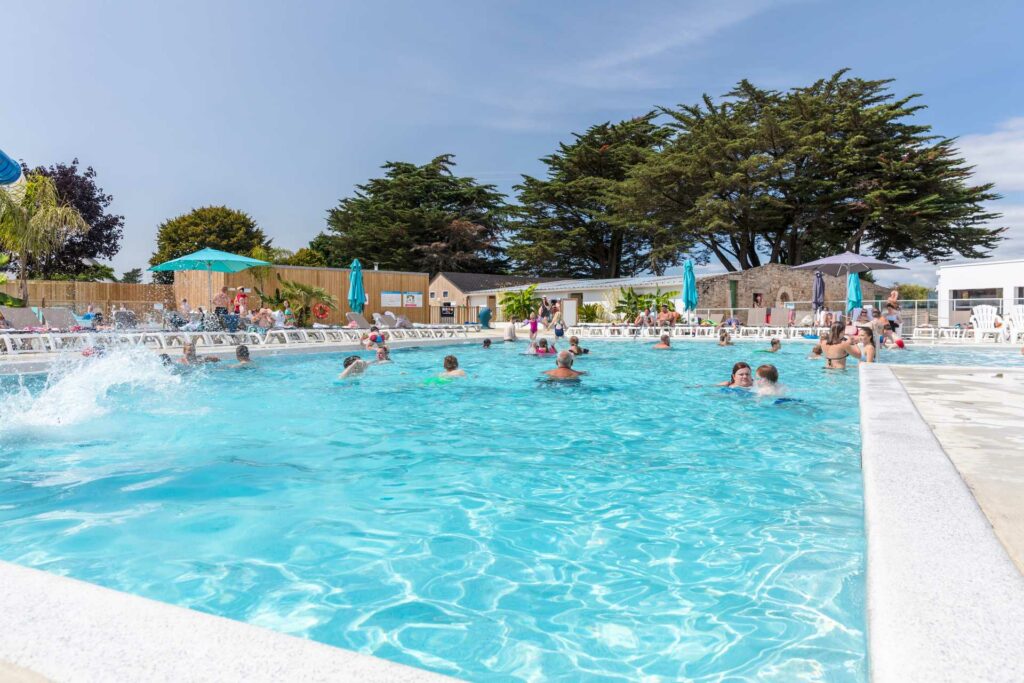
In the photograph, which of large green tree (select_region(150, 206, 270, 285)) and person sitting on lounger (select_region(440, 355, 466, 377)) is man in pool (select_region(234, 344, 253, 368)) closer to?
person sitting on lounger (select_region(440, 355, 466, 377))

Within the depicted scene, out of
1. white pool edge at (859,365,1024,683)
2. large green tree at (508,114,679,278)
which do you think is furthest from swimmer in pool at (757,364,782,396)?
large green tree at (508,114,679,278)

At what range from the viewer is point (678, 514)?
13.7 ft

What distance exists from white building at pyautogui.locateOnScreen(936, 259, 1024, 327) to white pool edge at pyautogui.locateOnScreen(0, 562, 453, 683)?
27366mm

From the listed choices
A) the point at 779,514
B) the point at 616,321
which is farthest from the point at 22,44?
the point at 616,321

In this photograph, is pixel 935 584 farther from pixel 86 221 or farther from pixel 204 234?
pixel 204 234

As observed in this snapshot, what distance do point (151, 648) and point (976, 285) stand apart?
32077mm

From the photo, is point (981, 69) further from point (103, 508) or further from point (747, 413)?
point (103, 508)

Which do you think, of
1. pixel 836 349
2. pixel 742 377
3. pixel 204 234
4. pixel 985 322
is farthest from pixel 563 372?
pixel 204 234

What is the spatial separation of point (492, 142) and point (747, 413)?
124ft

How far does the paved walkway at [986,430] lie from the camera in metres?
2.86

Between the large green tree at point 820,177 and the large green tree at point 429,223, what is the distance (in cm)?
1412

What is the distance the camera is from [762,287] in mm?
31828

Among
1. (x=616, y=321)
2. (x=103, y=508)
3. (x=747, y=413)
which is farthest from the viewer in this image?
(x=616, y=321)

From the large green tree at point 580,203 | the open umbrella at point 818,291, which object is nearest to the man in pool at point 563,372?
the open umbrella at point 818,291
